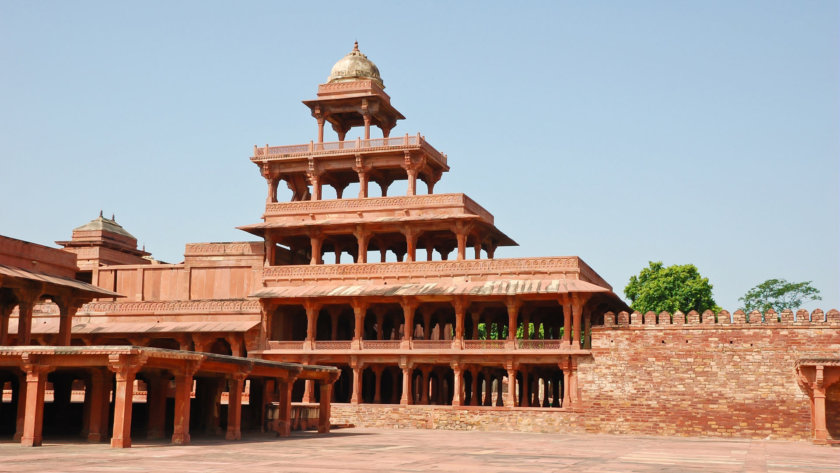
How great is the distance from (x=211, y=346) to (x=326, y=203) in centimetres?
1001

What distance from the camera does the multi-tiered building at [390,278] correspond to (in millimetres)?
45281

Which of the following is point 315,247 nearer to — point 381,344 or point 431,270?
point 431,270

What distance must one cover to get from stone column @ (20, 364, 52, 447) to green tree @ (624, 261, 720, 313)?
49.9 meters

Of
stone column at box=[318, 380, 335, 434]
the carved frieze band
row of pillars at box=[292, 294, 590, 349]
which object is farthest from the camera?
the carved frieze band

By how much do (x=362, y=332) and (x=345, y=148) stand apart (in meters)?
11.1

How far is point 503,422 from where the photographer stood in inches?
1651

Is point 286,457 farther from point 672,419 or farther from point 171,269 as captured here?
point 171,269

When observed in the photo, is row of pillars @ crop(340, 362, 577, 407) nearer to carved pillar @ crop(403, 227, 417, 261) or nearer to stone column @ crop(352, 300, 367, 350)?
stone column @ crop(352, 300, 367, 350)

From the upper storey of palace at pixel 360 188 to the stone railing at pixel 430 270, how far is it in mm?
1294

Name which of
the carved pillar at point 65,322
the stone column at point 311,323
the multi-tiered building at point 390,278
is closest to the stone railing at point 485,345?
the multi-tiered building at point 390,278

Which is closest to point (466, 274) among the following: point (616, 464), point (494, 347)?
point (494, 347)

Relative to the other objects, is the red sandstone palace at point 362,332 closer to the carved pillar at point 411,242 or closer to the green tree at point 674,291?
the carved pillar at point 411,242

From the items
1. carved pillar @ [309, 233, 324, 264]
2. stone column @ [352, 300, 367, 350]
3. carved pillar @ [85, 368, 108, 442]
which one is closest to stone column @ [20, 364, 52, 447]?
carved pillar @ [85, 368, 108, 442]

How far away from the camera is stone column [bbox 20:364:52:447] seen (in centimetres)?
2656
